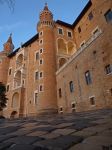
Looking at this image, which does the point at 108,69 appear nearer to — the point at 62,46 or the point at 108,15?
the point at 108,15

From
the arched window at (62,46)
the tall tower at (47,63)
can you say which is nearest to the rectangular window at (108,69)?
the tall tower at (47,63)

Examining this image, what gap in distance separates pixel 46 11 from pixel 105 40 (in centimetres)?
2331

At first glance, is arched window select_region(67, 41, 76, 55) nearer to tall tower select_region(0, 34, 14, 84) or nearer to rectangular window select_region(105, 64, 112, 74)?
rectangular window select_region(105, 64, 112, 74)

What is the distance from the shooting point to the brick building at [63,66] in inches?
678

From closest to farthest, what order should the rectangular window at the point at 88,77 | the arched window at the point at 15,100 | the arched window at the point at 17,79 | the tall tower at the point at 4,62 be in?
the rectangular window at the point at 88,77, the arched window at the point at 15,100, the arched window at the point at 17,79, the tall tower at the point at 4,62

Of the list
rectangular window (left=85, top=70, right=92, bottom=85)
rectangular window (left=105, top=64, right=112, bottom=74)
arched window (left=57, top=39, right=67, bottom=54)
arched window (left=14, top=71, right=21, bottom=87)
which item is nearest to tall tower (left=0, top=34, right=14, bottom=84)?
arched window (left=14, top=71, right=21, bottom=87)

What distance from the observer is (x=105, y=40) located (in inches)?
663

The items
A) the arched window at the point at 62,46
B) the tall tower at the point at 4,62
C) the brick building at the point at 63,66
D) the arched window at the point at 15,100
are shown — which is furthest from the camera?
the tall tower at the point at 4,62

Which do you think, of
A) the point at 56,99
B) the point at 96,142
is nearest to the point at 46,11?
the point at 56,99

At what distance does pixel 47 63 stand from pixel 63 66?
17.4 feet

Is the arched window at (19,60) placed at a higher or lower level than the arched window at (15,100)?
higher

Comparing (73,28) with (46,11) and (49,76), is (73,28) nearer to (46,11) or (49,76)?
(46,11)

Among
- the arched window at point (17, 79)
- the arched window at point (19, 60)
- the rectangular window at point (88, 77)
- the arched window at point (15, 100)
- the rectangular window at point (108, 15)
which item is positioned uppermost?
the arched window at point (19, 60)

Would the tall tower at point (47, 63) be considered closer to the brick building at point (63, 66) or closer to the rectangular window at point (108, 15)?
the brick building at point (63, 66)
